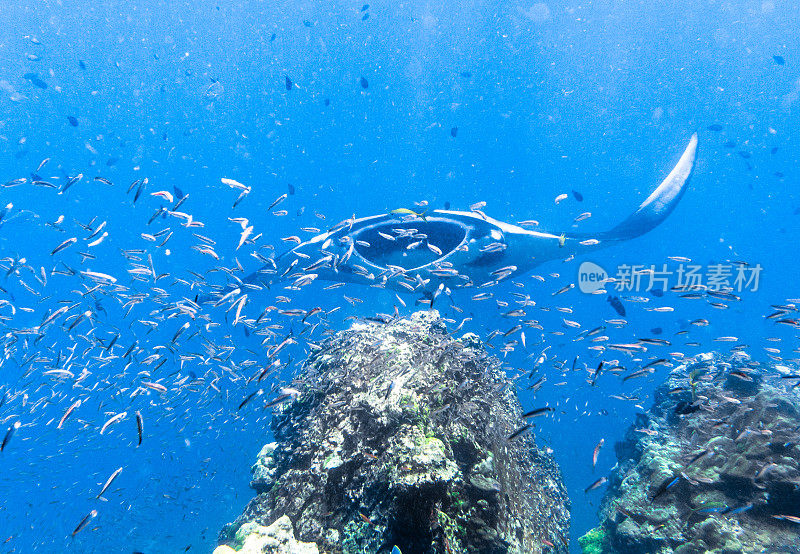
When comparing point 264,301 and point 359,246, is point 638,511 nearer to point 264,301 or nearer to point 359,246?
point 359,246

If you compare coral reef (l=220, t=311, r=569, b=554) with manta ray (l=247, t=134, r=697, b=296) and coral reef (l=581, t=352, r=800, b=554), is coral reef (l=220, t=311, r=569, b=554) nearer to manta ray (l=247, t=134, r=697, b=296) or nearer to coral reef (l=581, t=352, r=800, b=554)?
coral reef (l=581, t=352, r=800, b=554)

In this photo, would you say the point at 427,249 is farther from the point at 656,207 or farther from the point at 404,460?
the point at 656,207

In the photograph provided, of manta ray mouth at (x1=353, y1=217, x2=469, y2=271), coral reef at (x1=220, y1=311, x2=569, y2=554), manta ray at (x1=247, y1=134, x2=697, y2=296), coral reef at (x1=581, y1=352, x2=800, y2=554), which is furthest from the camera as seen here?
manta ray mouth at (x1=353, y1=217, x2=469, y2=271)

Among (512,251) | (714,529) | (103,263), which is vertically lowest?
(714,529)

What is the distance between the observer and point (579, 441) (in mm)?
36750

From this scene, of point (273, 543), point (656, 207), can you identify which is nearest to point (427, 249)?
point (273, 543)

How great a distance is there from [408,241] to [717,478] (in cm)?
790

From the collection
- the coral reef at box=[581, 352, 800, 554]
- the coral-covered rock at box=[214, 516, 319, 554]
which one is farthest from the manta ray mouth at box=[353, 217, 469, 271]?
the coral-covered rock at box=[214, 516, 319, 554]

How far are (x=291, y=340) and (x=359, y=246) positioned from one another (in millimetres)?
5318

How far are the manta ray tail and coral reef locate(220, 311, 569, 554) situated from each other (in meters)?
9.82

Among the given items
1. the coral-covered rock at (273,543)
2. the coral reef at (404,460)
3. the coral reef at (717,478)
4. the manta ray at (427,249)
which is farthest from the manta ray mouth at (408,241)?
the coral-covered rock at (273,543)

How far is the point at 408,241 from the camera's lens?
10188mm

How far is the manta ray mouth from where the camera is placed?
32.7 ft

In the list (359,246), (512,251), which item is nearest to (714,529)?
(512,251)
